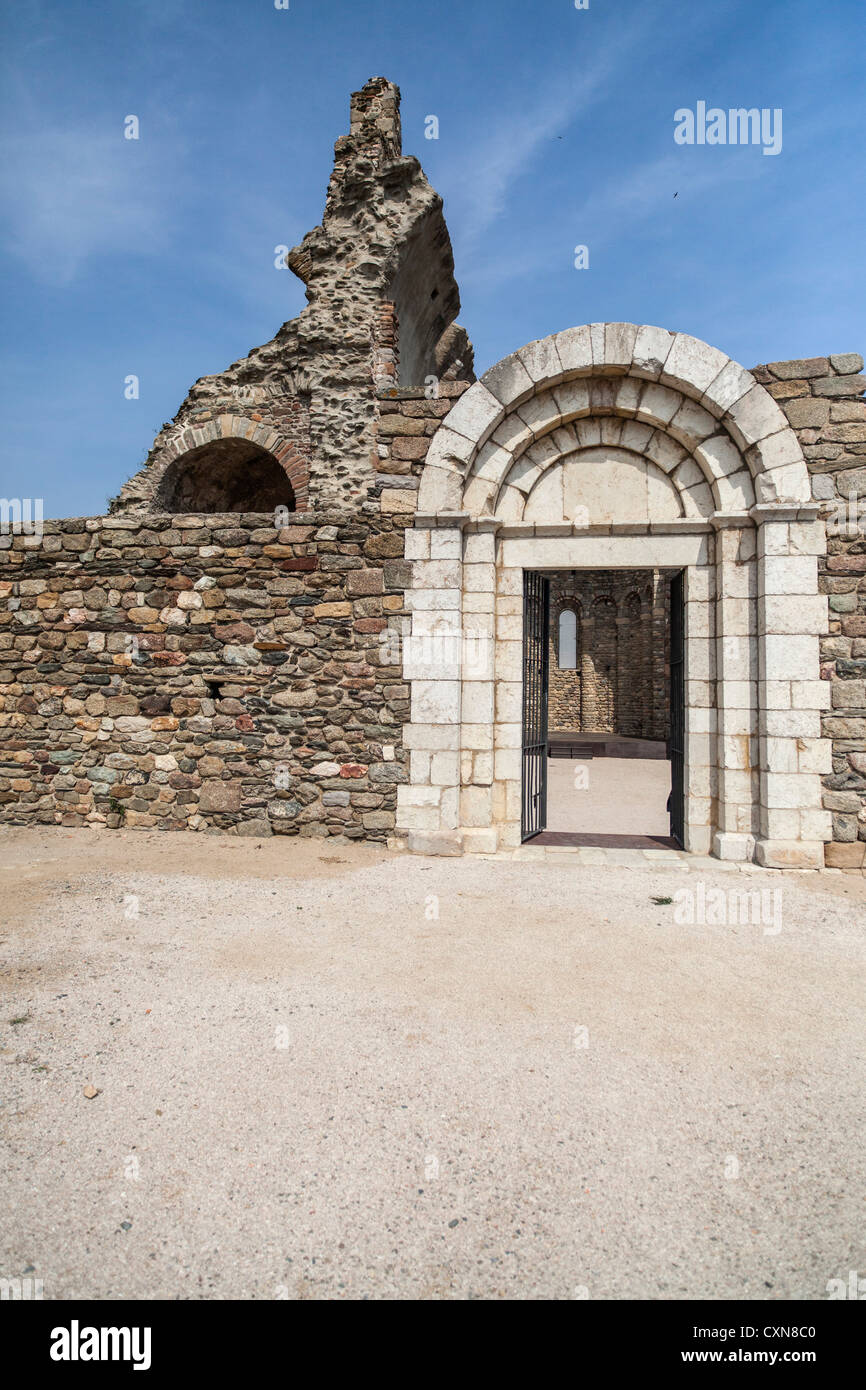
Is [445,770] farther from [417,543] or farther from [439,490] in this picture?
[439,490]

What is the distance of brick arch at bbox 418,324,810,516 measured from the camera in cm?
530

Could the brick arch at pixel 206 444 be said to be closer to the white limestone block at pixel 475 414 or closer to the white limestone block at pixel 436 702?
the white limestone block at pixel 475 414

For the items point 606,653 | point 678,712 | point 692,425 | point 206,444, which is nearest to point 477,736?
point 678,712

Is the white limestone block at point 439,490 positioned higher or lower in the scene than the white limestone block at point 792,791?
higher

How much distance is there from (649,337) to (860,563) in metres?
2.42

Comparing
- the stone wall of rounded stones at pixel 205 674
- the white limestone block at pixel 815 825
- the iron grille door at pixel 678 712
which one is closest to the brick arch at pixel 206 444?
the stone wall of rounded stones at pixel 205 674

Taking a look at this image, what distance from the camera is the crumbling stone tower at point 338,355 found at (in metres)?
7.55

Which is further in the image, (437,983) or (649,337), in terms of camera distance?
(649,337)

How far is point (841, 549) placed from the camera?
522 centimetres

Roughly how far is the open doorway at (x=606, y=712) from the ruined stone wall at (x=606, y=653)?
1.2 inches

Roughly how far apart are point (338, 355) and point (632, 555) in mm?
4312

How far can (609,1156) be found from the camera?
6.45 ft
